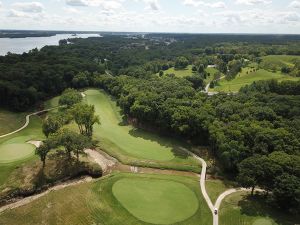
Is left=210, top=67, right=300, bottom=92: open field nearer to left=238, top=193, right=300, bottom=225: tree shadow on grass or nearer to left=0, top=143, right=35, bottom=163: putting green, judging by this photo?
left=238, top=193, right=300, bottom=225: tree shadow on grass

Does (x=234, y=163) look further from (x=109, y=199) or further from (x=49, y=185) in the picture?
(x=49, y=185)

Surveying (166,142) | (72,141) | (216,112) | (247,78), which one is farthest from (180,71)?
(72,141)

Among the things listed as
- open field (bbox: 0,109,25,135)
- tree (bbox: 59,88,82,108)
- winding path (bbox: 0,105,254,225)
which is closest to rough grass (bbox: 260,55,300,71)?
tree (bbox: 59,88,82,108)

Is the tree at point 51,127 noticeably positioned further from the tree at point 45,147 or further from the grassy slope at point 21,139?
the tree at point 45,147

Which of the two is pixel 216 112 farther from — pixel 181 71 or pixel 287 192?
pixel 181 71

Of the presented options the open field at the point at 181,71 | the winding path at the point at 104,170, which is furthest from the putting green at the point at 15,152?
the open field at the point at 181,71

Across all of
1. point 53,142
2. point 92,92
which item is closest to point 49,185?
point 53,142
